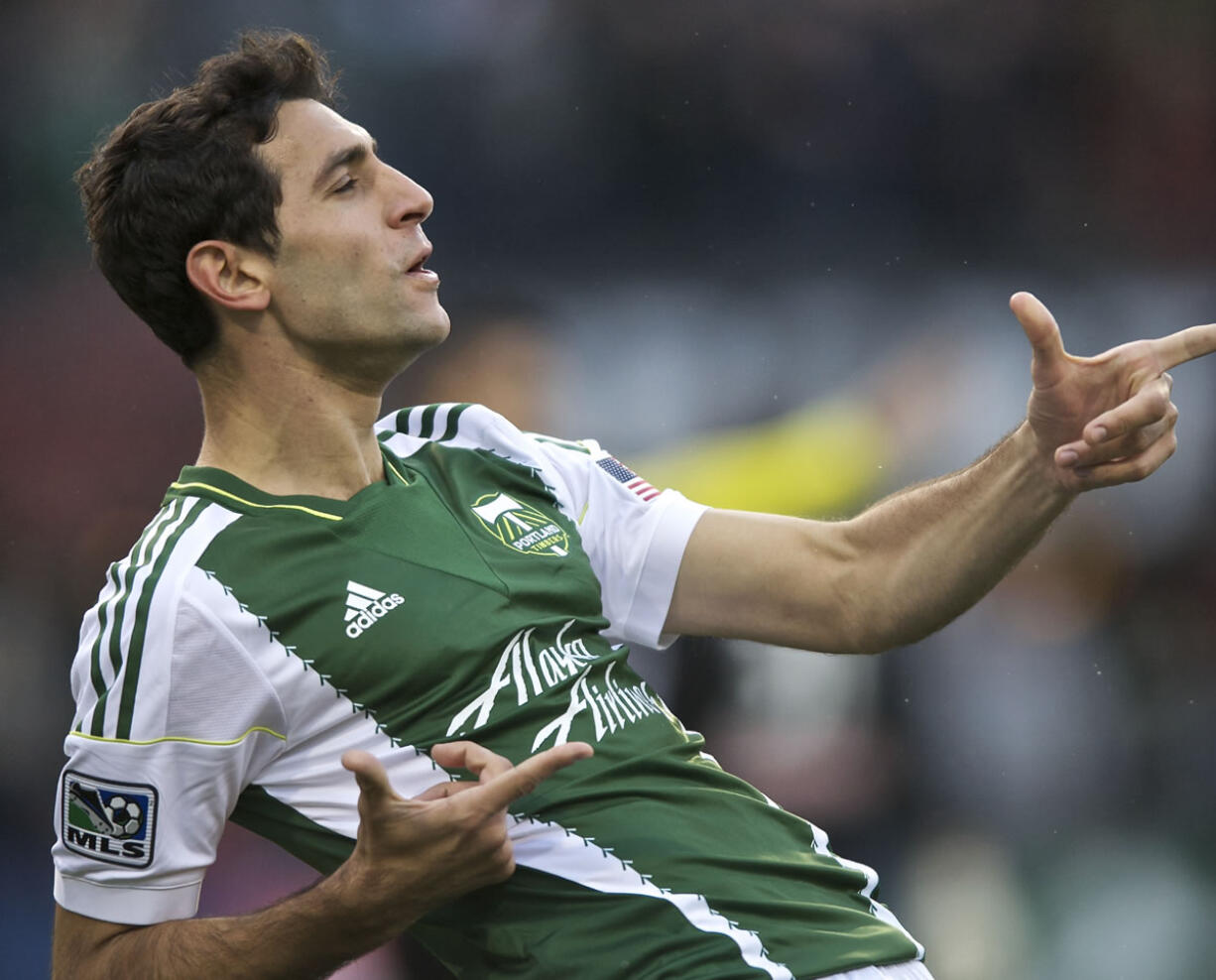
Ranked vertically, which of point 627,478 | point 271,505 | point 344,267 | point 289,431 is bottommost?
point 271,505

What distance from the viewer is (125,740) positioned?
173cm

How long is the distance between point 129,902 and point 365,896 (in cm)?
32

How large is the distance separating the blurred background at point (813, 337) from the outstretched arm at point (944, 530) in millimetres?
1661

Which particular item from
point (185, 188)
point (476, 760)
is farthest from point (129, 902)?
point (185, 188)

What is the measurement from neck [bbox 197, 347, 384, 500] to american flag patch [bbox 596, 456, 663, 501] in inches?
16.8

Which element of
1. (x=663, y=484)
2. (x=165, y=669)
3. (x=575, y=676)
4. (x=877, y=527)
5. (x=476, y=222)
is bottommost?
(x=165, y=669)

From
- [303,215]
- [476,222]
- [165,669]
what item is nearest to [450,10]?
[476,222]

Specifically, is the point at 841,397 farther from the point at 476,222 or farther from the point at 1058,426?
the point at 1058,426

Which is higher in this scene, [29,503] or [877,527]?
[29,503]

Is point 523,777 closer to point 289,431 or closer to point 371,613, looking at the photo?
point 371,613

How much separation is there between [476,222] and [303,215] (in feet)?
6.97

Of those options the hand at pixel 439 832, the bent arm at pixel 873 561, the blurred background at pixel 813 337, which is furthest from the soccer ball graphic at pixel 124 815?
the blurred background at pixel 813 337

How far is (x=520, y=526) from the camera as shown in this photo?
2.10 metres

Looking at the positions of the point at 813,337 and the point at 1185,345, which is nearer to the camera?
the point at 1185,345
